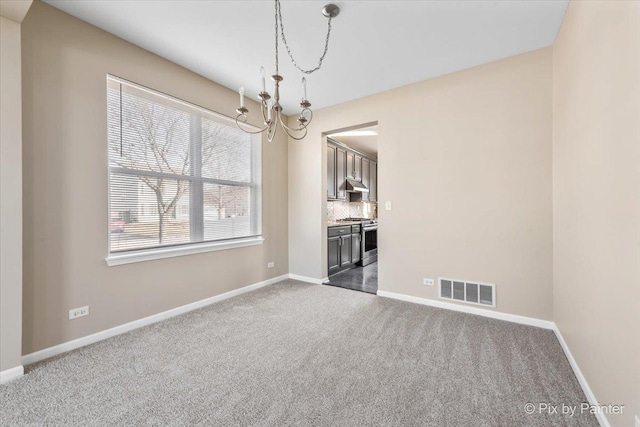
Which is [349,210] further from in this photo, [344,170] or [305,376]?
[305,376]

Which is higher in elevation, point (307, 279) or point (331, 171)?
point (331, 171)

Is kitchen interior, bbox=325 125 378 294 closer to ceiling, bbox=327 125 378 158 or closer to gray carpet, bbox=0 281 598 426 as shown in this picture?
ceiling, bbox=327 125 378 158

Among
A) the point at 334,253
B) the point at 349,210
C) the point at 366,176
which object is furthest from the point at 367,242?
the point at 366,176

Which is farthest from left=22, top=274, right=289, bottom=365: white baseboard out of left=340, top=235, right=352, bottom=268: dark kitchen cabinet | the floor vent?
the floor vent

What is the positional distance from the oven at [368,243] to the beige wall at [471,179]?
1932mm

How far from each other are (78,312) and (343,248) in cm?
370

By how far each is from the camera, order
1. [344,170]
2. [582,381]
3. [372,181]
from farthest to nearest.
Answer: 1. [372,181]
2. [344,170]
3. [582,381]

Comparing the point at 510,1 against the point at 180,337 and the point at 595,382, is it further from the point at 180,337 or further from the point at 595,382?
the point at 180,337

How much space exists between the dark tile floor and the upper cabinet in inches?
58.9

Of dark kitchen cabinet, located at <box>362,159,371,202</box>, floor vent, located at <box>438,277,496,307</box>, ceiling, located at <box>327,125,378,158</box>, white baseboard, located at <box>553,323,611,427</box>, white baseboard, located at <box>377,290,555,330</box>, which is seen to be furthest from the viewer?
dark kitchen cabinet, located at <box>362,159,371,202</box>

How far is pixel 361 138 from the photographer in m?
5.76

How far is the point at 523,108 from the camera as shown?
2.73 meters

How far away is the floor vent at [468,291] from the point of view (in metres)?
2.92

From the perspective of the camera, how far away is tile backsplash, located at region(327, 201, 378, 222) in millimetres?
5945
